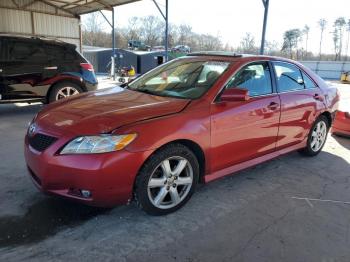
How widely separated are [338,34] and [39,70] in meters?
82.2

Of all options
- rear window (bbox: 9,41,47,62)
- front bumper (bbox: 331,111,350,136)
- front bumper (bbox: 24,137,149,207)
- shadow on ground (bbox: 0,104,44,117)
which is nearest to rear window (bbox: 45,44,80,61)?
rear window (bbox: 9,41,47,62)

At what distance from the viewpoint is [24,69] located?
744cm

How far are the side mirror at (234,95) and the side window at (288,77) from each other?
107 cm

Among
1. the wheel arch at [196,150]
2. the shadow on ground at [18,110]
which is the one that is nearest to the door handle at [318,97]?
the wheel arch at [196,150]

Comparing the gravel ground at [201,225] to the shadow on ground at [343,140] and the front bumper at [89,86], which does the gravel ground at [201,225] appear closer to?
the shadow on ground at [343,140]

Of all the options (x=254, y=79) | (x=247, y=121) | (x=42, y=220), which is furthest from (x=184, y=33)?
(x=42, y=220)

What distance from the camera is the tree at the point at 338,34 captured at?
245ft

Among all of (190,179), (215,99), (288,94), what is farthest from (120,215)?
(288,94)

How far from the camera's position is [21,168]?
4.30 meters

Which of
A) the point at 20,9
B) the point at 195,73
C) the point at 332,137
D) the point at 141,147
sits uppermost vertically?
the point at 20,9

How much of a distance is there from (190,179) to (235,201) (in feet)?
2.08

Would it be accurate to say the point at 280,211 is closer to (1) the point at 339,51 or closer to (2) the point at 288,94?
(2) the point at 288,94

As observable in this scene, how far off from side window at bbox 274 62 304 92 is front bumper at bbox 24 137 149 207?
2.34 metres

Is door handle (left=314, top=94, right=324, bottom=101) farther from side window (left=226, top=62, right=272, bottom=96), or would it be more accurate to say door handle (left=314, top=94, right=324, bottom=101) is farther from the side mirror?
the side mirror
